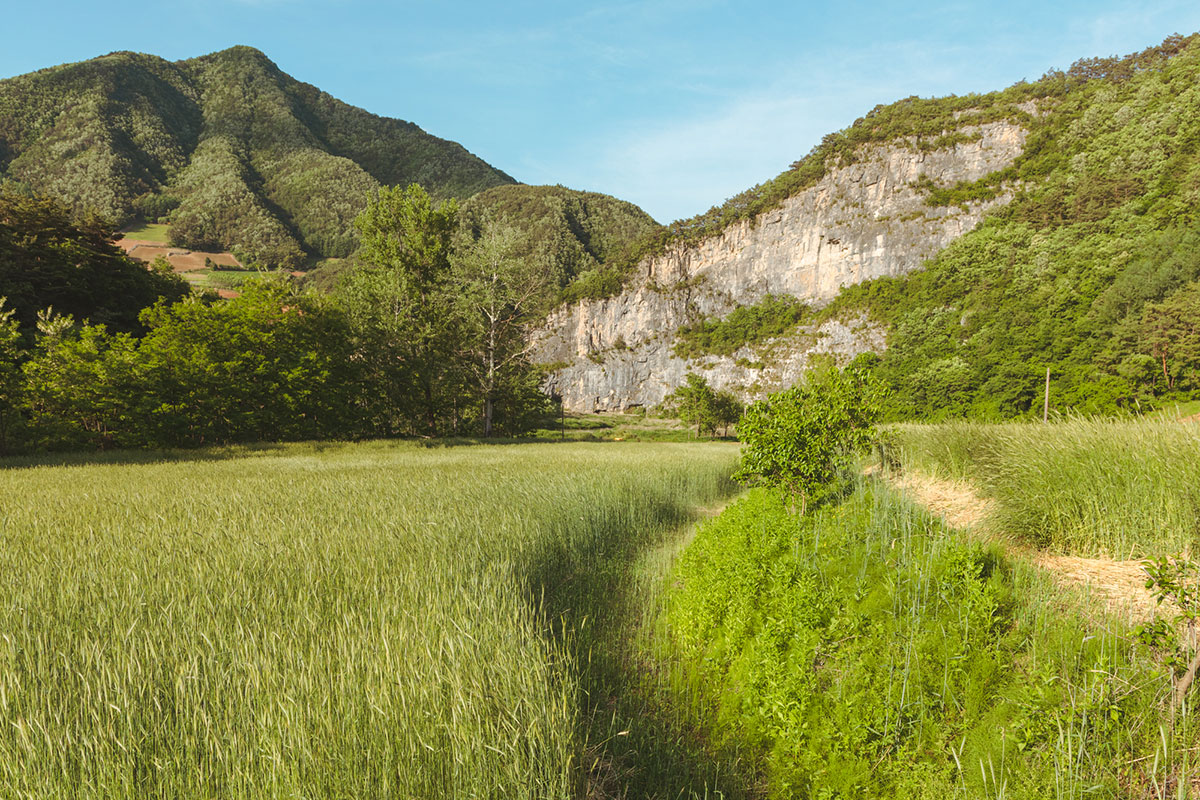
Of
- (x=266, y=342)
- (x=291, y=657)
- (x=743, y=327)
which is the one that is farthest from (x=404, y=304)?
(x=743, y=327)

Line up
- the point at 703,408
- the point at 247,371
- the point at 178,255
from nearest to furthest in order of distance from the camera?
1. the point at 247,371
2. the point at 703,408
3. the point at 178,255

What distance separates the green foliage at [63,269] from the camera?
28.5 m

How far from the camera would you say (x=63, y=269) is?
30.7 m

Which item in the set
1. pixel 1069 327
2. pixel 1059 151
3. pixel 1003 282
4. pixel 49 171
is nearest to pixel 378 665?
pixel 1069 327

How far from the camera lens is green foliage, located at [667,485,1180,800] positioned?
2.95 meters

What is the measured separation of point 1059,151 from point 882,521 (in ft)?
454

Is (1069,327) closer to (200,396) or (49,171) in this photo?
(200,396)

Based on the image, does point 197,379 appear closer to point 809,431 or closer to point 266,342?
point 266,342

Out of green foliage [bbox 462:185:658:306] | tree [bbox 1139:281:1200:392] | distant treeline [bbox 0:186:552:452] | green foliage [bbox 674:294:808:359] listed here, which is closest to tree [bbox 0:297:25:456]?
distant treeline [bbox 0:186:552:452]

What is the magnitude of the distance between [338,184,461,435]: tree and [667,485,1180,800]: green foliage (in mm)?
25859

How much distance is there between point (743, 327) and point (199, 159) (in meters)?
173

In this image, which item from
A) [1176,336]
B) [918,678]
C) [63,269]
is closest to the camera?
[918,678]

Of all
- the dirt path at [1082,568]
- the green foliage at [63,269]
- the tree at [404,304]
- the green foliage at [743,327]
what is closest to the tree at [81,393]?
the tree at [404,304]

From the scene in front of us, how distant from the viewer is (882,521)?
21.1 feet
